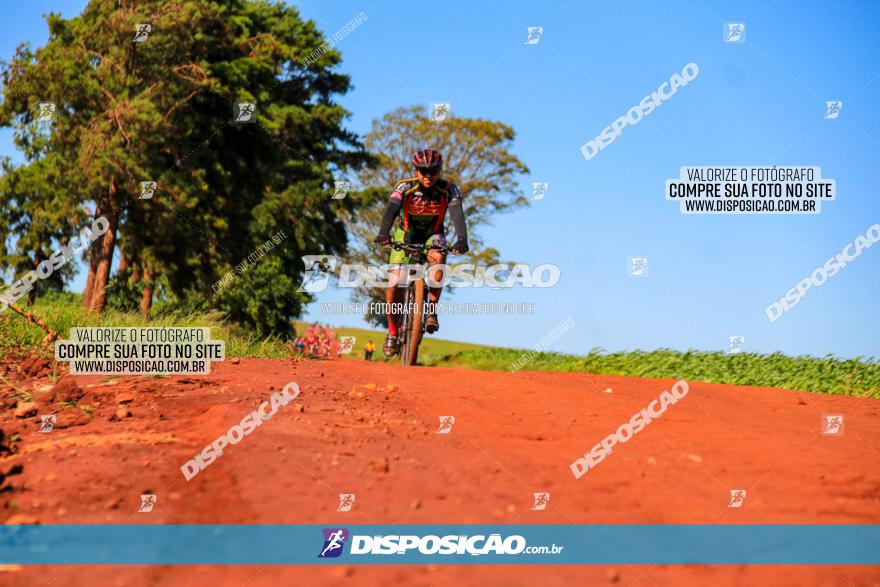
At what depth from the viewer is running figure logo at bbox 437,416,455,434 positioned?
233 inches

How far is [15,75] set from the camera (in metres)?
19.8

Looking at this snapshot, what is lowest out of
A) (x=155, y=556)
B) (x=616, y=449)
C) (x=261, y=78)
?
(x=155, y=556)

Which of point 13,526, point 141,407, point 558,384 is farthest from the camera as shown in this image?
point 558,384

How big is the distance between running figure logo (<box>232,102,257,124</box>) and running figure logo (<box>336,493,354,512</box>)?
70.8ft

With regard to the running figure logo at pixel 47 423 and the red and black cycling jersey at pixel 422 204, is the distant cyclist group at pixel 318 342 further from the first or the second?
the running figure logo at pixel 47 423

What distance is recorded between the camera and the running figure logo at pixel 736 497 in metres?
4.39

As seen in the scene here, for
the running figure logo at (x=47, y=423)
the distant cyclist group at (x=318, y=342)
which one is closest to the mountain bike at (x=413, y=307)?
the running figure logo at (x=47, y=423)

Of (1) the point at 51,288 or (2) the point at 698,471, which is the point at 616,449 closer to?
(2) the point at 698,471

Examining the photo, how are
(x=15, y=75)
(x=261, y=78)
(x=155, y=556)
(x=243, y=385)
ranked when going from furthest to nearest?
(x=261, y=78), (x=15, y=75), (x=243, y=385), (x=155, y=556)

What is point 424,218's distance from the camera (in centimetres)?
1059

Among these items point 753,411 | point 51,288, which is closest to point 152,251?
point 51,288

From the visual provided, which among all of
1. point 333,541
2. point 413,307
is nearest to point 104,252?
point 413,307

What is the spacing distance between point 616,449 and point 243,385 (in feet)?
11.9

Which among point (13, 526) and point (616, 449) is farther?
point (616, 449)
